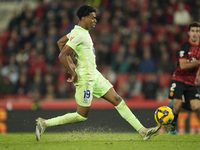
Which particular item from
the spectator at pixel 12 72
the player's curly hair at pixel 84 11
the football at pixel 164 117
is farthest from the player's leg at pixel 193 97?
the spectator at pixel 12 72

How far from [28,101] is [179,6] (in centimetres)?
599

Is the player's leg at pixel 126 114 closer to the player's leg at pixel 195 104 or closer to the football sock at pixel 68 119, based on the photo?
the football sock at pixel 68 119

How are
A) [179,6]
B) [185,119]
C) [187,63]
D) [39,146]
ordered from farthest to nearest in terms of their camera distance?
[179,6] < [185,119] < [187,63] < [39,146]

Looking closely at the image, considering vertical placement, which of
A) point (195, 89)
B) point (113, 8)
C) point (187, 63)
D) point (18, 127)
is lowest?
point (18, 127)

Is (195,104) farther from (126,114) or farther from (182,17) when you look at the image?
(182,17)

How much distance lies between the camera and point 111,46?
13094 mm

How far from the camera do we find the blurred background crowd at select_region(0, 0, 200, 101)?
11.8 metres

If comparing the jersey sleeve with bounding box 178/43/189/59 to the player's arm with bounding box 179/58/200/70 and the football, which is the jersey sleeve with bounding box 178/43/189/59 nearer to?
the player's arm with bounding box 179/58/200/70

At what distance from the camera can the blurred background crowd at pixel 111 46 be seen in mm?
11836

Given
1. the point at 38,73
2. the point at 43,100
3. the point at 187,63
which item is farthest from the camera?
the point at 38,73

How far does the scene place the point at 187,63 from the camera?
7586 mm

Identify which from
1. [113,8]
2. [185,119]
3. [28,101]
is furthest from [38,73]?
[185,119]

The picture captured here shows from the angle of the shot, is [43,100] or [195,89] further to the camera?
[43,100]

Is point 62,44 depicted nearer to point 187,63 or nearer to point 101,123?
point 187,63
